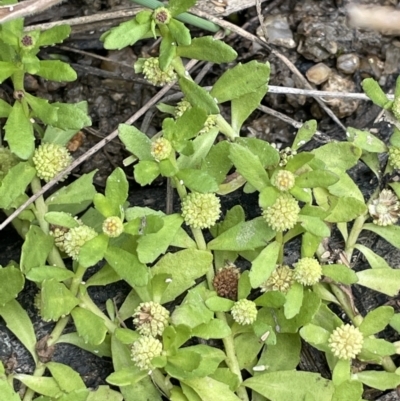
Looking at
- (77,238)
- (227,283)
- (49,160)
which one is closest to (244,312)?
(227,283)

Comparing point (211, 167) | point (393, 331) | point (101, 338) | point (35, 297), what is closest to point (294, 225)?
point (211, 167)

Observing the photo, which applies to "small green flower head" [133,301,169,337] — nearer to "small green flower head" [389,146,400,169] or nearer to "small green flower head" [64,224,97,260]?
"small green flower head" [64,224,97,260]

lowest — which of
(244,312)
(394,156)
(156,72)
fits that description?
(244,312)

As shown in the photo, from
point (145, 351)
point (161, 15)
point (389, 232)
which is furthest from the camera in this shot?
point (389, 232)

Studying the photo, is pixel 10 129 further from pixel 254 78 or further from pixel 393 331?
pixel 393 331

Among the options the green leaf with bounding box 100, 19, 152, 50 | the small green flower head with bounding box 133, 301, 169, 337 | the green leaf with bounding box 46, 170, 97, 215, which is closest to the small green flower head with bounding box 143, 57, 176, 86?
the green leaf with bounding box 100, 19, 152, 50

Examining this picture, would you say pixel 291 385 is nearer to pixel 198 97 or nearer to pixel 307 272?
pixel 307 272

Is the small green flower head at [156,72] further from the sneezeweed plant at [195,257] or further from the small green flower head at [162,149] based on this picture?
the small green flower head at [162,149]
